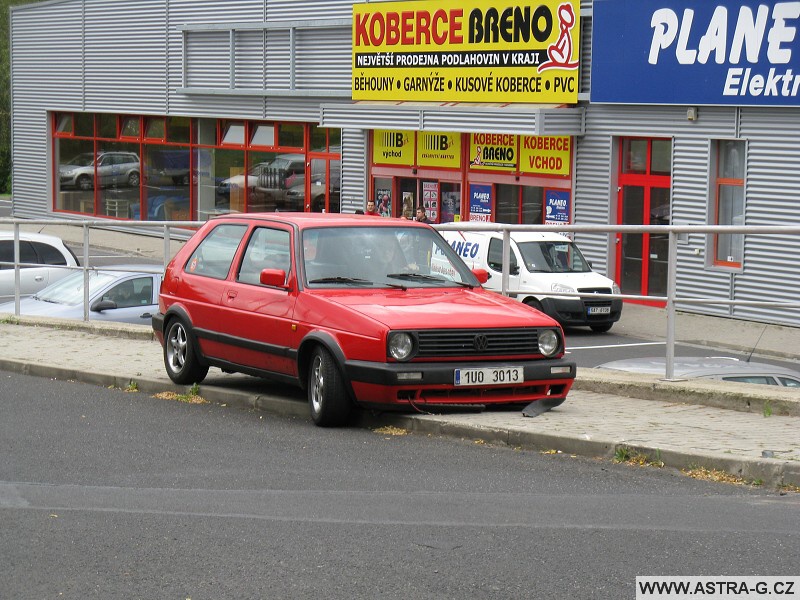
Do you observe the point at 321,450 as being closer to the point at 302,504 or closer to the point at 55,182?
the point at 302,504

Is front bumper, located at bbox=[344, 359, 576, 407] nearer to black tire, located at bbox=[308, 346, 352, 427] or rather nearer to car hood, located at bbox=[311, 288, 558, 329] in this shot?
black tire, located at bbox=[308, 346, 352, 427]

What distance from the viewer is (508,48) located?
28375 mm

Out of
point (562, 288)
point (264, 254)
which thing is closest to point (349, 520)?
point (264, 254)

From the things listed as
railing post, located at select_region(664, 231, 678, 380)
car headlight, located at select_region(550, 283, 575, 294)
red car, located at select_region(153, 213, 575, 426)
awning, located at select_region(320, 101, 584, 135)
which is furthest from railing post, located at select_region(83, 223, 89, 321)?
awning, located at select_region(320, 101, 584, 135)

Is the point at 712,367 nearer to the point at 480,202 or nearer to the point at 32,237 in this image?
the point at 32,237

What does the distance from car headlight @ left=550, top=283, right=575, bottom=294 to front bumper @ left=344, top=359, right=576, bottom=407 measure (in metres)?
1.84

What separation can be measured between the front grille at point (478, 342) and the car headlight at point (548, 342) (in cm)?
5

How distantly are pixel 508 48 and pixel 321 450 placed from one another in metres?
20.4

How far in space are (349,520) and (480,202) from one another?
75.9 ft

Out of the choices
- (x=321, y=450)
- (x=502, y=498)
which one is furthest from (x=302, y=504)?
(x=321, y=450)

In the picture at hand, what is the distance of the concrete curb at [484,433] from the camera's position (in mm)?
7926

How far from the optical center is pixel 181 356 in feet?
39.5

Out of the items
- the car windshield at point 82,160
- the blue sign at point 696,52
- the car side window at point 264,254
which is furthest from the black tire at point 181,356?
the car windshield at point 82,160

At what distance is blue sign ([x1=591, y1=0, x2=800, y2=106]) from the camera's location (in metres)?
23.1
